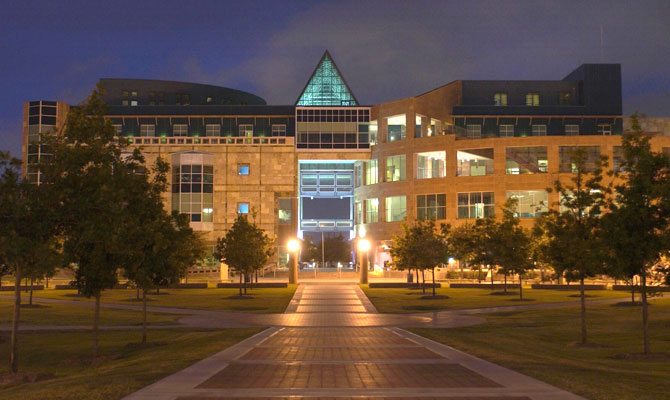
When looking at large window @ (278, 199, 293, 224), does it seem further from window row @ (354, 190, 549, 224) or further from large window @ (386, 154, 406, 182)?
large window @ (386, 154, 406, 182)

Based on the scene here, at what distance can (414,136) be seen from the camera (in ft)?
271

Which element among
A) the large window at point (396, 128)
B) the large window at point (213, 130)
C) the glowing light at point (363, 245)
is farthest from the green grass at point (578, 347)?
the large window at point (213, 130)

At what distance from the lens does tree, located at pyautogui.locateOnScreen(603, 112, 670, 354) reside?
19625 mm

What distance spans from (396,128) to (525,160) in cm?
1708

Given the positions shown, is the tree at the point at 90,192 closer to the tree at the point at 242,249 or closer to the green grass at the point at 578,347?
the green grass at the point at 578,347

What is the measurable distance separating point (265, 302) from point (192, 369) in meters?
27.6

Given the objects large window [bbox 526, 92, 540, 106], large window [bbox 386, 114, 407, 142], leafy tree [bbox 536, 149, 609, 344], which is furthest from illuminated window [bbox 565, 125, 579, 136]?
leafy tree [bbox 536, 149, 609, 344]

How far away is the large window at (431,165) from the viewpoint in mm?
81000

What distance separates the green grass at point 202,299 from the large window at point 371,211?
34.7m

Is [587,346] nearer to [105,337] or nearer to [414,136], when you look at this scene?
[105,337]

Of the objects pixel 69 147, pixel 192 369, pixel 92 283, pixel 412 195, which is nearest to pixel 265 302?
pixel 92 283

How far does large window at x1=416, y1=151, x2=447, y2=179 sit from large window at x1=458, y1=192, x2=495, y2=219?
177 inches

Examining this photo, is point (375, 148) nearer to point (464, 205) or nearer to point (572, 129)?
point (464, 205)

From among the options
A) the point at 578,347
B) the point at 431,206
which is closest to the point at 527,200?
the point at 431,206
